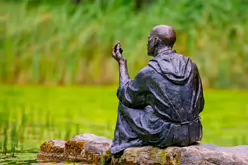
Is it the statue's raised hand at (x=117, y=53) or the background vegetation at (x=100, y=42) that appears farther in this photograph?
the background vegetation at (x=100, y=42)

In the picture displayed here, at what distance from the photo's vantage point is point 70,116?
1229 cm

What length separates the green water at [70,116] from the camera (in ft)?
28.9

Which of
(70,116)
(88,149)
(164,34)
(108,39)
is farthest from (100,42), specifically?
(164,34)

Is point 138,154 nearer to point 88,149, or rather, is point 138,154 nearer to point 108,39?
point 88,149

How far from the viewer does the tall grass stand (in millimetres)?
18266

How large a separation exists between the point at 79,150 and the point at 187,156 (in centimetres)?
128

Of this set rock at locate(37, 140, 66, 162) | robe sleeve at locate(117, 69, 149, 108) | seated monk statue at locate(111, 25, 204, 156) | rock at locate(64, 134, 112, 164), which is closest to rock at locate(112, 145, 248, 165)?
seated monk statue at locate(111, 25, 204, 156)

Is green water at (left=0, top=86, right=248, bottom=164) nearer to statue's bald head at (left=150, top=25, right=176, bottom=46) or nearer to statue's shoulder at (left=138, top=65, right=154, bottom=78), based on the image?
statue's shoulder at (left=138, top=65, right=154, bottom=78)

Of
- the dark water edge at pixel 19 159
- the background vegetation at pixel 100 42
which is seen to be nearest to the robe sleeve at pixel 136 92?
the dark water edge at pixel 19 159

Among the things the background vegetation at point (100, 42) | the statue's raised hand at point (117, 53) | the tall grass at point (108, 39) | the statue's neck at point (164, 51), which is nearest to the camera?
the statue's neck at point (164, 51)

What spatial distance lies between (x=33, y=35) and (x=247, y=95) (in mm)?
6881

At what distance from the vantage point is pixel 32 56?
19391 mm

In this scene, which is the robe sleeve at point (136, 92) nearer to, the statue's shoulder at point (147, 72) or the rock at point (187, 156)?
the statue's shoulder at point (147, 72)

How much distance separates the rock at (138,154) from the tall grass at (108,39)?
11.2 meters
